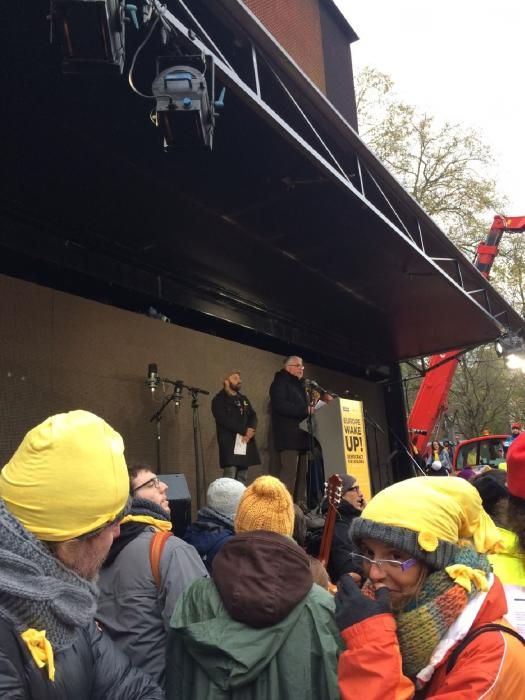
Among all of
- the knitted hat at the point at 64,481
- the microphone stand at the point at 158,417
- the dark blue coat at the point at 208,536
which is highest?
the microphone stand at the point at 158,417

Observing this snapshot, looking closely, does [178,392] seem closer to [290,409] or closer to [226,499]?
[290,409]

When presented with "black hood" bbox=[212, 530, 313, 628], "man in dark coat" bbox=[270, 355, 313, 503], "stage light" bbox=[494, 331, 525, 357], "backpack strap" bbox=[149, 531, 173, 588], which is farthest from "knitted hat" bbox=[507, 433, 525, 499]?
"stage light" bbox=[494, 331, 525, 357]

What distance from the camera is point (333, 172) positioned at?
505 centimetres

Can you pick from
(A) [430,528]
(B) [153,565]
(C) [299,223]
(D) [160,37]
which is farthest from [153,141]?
(A) [430,528]

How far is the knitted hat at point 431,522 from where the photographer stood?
1716 millimetres

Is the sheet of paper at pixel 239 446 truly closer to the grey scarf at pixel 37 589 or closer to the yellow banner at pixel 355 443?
the yellow banner at pixel 355 443

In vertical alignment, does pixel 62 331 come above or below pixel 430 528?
above

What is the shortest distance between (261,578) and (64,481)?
2.13 ft

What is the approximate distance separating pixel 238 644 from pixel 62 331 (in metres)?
5.05

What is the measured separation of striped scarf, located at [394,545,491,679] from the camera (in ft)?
5.18

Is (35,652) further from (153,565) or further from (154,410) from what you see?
(154,410)

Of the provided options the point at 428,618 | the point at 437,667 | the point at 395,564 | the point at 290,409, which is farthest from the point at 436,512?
the point at 290,409

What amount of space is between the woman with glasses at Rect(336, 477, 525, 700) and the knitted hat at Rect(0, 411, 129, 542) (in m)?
0.70

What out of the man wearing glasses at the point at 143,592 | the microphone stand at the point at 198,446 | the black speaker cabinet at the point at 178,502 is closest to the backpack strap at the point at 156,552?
the man wearing glasses at the point at 143,592
